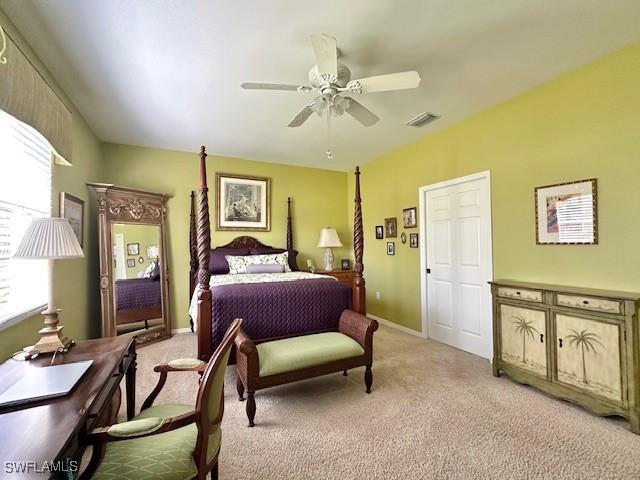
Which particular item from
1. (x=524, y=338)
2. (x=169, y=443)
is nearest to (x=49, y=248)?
(x=169, y=443)

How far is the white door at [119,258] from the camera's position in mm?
3555

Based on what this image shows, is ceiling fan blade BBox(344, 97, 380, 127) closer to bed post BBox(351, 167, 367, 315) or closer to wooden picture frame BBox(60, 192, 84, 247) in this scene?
bed post BBox(351, 167, 367, 315)

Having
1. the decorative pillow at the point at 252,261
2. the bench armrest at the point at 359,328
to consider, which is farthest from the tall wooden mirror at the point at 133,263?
the bench armrest at the point at 359,328

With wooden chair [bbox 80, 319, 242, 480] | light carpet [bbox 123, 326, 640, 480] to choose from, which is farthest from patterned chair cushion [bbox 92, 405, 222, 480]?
light carpet [bbox 123, 326, 640, 480]

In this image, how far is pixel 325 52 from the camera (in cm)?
177

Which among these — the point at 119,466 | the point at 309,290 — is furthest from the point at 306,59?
the point at 119,466

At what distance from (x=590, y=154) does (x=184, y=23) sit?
10.7ft

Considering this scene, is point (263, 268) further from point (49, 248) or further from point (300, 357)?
point (49, 248)

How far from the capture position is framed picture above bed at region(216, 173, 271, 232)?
4.58 metres

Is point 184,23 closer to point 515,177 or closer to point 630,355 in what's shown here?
point 515,177

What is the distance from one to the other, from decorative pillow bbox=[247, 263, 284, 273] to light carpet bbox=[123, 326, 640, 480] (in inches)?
59.7

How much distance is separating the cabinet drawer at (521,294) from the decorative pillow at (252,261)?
2.80 m

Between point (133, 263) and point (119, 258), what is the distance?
0.19 meters

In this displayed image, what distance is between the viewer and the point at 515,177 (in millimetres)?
2895
